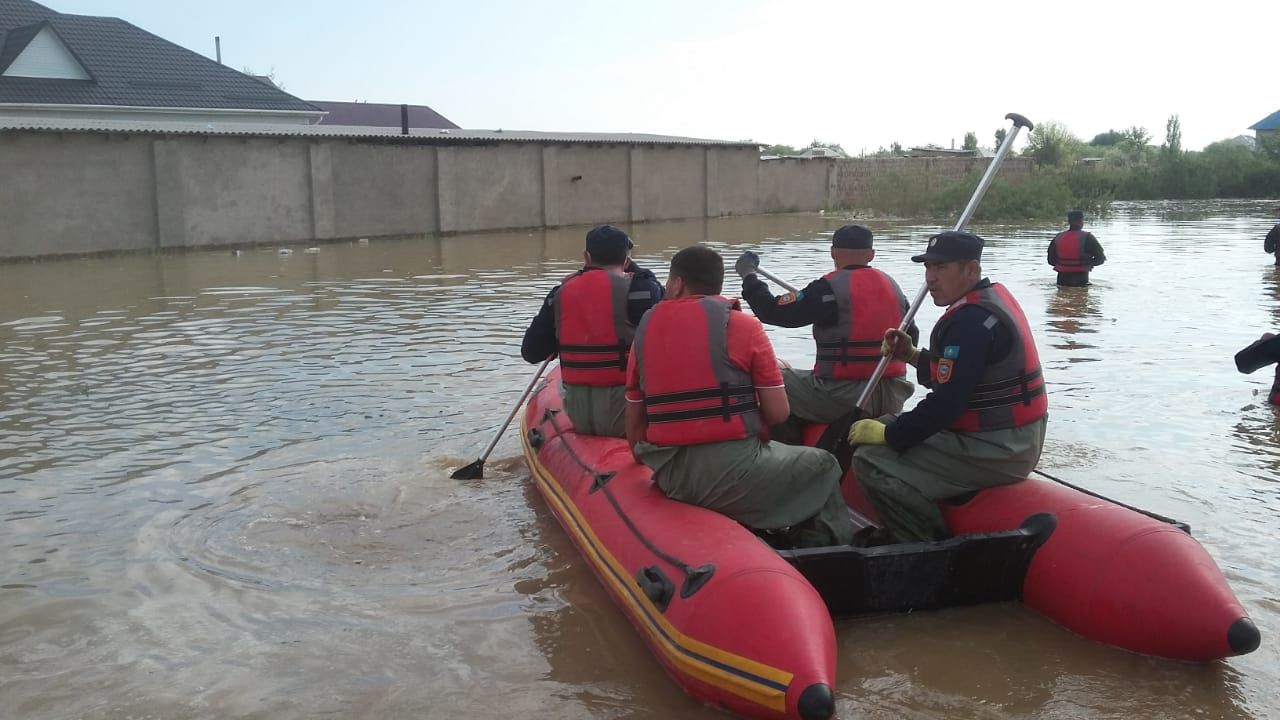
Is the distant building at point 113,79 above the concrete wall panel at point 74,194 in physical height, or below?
above

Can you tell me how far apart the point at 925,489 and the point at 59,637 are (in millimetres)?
3528

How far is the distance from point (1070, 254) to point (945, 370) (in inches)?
430

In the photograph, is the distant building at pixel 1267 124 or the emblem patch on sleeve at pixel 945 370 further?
the distant building at pixel 1267 124

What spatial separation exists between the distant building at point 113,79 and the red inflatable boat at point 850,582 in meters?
27.9

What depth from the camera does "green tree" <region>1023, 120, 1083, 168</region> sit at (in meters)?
50.9

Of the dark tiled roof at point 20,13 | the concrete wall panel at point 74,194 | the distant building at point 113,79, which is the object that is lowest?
the concrete wall panel at point 74,194

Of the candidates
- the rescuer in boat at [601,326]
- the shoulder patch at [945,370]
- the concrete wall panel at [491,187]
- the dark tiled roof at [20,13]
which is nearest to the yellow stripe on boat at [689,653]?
the rescuer in boat at [601,326]

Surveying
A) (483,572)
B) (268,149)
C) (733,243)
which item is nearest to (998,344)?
(483,572)

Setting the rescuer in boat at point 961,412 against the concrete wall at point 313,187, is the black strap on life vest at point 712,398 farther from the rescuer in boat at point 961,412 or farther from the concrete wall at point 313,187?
the concrete wall at point 313,187

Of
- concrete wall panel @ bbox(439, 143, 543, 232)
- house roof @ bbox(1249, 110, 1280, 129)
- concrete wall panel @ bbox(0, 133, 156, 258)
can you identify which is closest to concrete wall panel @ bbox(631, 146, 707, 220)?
concrete wall panel @ bbox(439, 143, 543, 232)

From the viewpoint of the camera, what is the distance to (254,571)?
5.09 metres

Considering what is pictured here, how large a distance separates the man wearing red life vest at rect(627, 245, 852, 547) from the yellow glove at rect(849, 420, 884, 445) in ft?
0.92

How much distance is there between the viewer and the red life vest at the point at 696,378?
4297 mm

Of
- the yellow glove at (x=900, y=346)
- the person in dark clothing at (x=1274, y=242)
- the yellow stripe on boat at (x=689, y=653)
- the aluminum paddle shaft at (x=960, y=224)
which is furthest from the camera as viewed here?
the person in dark clothing at (x=1274, y=242)
